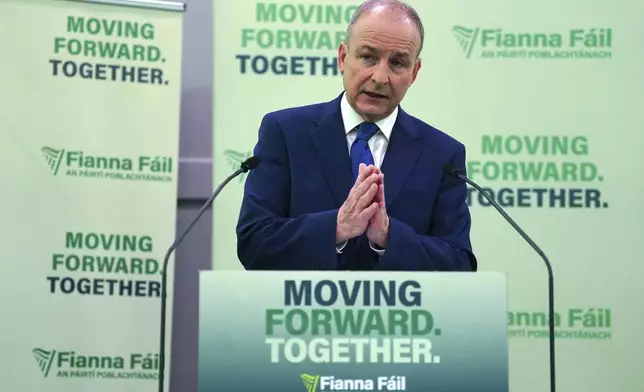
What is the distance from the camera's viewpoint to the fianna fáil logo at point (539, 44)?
13.3 feet

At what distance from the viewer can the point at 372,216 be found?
2076mm

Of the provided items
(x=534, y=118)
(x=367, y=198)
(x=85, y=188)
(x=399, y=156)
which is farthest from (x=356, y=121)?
(x=85, y=188)

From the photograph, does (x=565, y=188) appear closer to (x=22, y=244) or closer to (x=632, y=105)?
(x=632, y=105)

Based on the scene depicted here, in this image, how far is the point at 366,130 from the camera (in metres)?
2.36

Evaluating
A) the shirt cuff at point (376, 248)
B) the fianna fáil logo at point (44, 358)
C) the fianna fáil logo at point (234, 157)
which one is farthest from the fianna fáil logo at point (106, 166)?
the shirt cuff at point (376, 248)

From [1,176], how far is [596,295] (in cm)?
269

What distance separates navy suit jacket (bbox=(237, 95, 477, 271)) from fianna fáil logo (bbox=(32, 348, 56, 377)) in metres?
1.97

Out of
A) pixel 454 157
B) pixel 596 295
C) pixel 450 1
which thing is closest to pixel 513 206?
pixel 596 295

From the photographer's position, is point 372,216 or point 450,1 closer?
point 372,216

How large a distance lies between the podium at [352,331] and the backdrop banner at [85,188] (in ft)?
7.58

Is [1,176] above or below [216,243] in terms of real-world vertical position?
above

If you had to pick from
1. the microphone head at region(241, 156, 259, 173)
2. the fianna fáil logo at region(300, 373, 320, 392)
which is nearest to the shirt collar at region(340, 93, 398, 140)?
the microphone head at region(241, 156, 259, 173)

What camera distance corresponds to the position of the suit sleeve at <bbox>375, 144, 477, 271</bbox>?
2.10 metres

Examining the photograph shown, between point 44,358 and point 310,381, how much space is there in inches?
98.6
